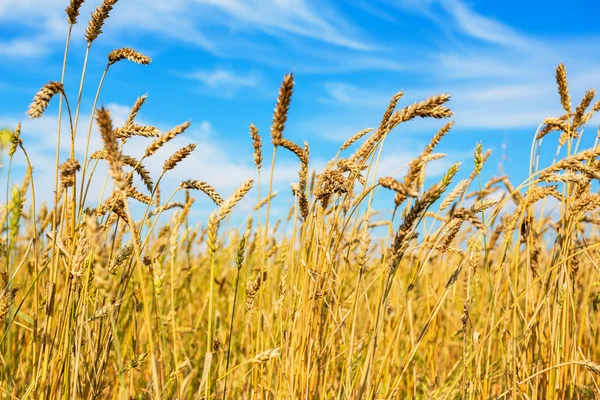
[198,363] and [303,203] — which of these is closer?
[303,203]

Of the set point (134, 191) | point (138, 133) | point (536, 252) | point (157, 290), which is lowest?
point (157, 290)

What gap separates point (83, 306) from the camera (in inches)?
66.6

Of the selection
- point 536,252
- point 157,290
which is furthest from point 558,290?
point 157,290

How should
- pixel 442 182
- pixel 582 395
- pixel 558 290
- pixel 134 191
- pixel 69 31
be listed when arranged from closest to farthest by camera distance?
1. pixel 442 182
2. pixel 69 31
3. pixel 134 191
4. pixel 558 290
5. pixel 582 395

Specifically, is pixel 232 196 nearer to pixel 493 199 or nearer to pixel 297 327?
pixel 297 327

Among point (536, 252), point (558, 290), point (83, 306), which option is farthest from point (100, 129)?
point (536, 252)

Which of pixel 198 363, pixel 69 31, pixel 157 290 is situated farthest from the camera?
pixel 198 363

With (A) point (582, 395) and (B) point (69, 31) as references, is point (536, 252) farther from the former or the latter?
(B) point (69, 31)

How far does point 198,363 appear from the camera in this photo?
3.59 meters

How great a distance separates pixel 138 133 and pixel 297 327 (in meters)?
0.96

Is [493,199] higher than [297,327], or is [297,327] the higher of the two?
[493,199]

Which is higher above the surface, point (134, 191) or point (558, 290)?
point (134, 191)

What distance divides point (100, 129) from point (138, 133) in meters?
0.83

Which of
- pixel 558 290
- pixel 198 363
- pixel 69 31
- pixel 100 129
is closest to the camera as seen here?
pixel 100 129
